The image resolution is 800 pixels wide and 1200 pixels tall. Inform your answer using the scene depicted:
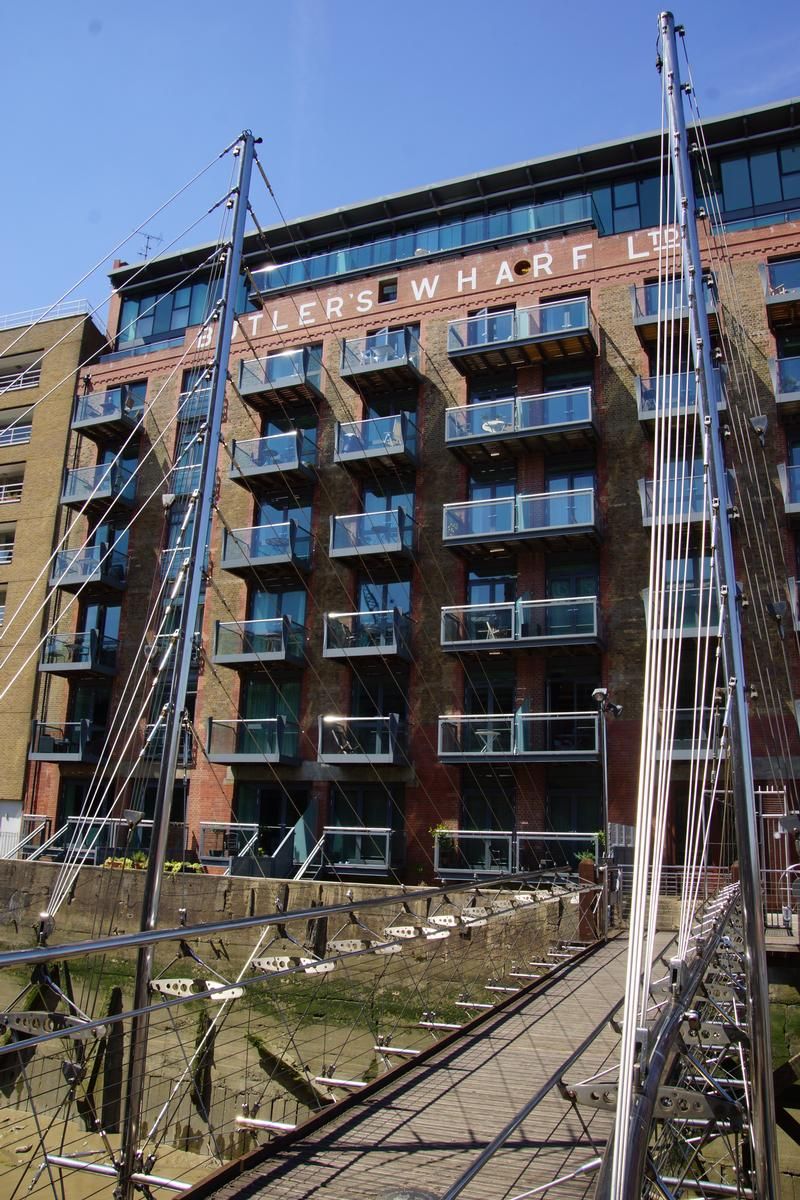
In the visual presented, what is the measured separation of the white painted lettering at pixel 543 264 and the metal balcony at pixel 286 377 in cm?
699

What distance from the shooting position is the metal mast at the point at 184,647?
810 centimetres

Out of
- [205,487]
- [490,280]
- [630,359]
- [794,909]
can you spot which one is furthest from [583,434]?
[205,487]

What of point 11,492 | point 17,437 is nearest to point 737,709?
point 11,492

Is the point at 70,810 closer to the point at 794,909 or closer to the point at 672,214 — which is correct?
the point at 794,909

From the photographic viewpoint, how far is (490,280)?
27766mm

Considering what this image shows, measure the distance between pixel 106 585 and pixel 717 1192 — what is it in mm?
26940

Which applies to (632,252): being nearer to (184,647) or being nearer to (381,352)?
(381,352)

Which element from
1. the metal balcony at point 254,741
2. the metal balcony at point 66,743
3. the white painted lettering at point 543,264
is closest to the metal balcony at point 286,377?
the white painted lettering at point 543,264

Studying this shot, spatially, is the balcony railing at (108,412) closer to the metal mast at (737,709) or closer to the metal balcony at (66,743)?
the metal balcony at (66,743)

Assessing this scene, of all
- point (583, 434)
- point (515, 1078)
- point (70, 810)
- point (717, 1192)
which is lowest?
point (717, 1192)

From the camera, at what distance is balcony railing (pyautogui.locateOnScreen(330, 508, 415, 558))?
25578 mm

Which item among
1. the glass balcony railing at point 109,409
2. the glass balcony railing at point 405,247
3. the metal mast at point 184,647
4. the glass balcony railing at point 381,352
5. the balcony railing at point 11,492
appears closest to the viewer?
the metal mast at point 184,647

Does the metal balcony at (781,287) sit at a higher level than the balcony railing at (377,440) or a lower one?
higher

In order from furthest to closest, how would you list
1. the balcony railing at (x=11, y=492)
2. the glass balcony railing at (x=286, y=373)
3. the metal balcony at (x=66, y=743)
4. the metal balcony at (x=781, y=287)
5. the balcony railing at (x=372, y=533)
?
the balcony railing at (x=11, y=492) < the metal balcony at (x=66, y=743) < the glass balcony railing at (x=286, y=373) < the balcony railing at (x=372, y=533) < the metal balcony at (x=781, y=287)
